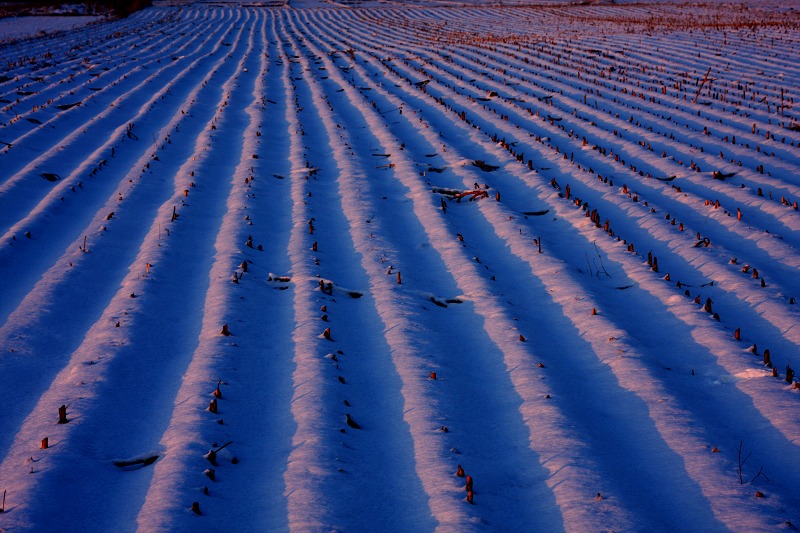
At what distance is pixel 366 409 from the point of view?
10.7ft

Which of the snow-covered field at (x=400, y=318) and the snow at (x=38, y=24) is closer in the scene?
the snow-covered field at (x=400, y=318)

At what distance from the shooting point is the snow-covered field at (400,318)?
270cm

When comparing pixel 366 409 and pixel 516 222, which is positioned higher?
pixel 516 222

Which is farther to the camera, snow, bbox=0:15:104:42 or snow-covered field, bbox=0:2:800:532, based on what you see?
snow, bbox=0:15:104:42

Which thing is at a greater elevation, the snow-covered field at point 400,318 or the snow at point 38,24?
the snow at point 38,24

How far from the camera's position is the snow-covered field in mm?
2695

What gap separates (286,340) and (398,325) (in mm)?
662

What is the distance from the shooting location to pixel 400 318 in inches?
161

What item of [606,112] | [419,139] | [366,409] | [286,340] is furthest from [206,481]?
[606,112]

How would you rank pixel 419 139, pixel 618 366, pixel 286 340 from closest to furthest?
pixel 618 366, pixel 286 340, pixel 419 139

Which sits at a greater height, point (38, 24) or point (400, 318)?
point (38, 24)

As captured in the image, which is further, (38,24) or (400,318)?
(38,24)

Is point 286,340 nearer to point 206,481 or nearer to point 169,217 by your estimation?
point 206,481

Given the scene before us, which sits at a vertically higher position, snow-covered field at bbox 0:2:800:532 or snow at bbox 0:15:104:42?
snow at bbox 0:15:104:42
